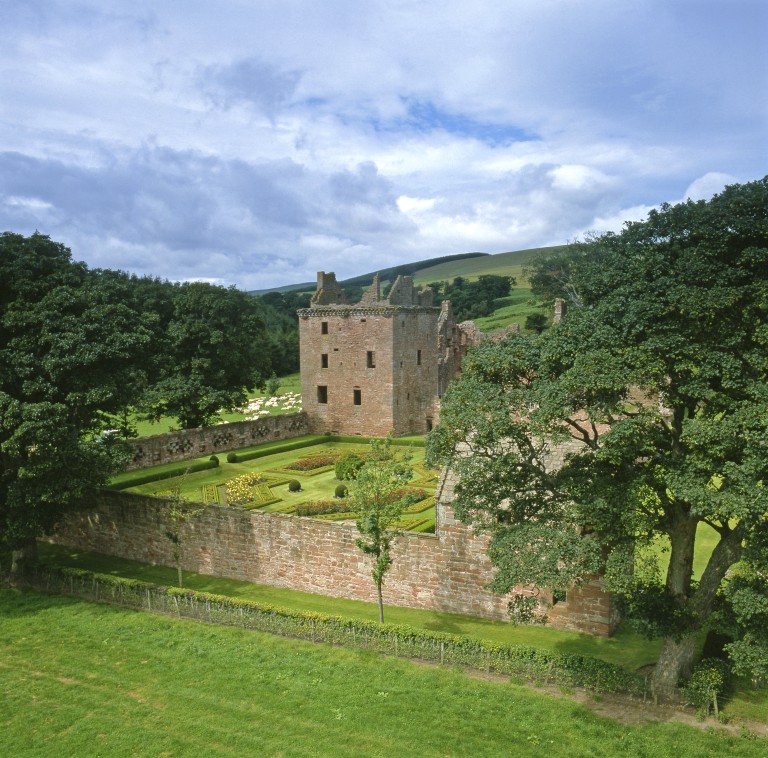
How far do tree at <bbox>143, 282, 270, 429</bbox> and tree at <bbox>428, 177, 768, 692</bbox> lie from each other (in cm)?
2922

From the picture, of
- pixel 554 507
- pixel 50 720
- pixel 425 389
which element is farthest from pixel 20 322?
pixel 425 389

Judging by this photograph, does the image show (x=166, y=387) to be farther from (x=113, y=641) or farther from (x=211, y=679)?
(x=211, y=679)

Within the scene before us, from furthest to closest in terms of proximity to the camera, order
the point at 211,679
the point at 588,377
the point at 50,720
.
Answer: the point at 211,679 < the point at 50,720 < the point at 588,377

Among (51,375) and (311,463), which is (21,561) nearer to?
(51,375)

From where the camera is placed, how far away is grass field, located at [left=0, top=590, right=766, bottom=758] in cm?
1380

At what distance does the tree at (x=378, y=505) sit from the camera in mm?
19141

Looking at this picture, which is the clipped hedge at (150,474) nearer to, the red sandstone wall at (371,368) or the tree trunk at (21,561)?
the tree trunk at (21,561)

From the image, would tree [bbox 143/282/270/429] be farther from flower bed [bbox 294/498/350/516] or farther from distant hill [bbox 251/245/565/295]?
distant hill [bbox 251/245/565/295]

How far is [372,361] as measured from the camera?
158 feet

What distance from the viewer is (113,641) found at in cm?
1916

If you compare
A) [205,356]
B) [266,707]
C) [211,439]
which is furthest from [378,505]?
[205,356]

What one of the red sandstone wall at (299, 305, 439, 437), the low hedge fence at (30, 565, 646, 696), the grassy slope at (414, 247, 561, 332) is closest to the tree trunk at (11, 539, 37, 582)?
the low hedge fence at (30, 565, 646, 696)

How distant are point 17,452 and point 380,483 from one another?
37.2 ft

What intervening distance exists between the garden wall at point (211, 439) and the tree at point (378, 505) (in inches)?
721
